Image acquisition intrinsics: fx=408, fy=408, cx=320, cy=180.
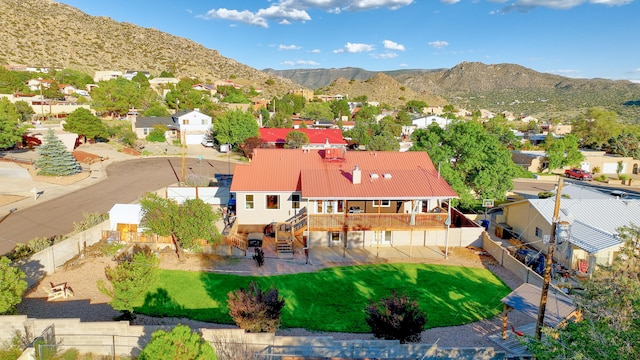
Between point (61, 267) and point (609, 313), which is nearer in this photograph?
point (609, 313)

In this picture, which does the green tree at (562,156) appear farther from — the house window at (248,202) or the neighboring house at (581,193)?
the house window at (248,202)

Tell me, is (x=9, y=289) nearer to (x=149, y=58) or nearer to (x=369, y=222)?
(x=369, y=222)

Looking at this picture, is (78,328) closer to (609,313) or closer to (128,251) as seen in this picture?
(128,251)

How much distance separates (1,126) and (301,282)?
4611 cm

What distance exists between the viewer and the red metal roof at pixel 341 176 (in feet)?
83.7

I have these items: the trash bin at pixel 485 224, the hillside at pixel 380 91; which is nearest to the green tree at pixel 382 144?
the trash bin at pixel 485 224

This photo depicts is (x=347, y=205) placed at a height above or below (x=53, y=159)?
below

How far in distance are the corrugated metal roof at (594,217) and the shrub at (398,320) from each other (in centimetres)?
1301

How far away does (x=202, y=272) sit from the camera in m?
Answer: 22.0

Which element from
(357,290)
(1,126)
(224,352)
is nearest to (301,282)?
(357,290)

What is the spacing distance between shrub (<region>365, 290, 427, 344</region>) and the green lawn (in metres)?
1.68

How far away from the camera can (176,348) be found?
1155cm

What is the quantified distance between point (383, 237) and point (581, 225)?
39.3ft

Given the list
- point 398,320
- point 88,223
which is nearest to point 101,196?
point 88,223
